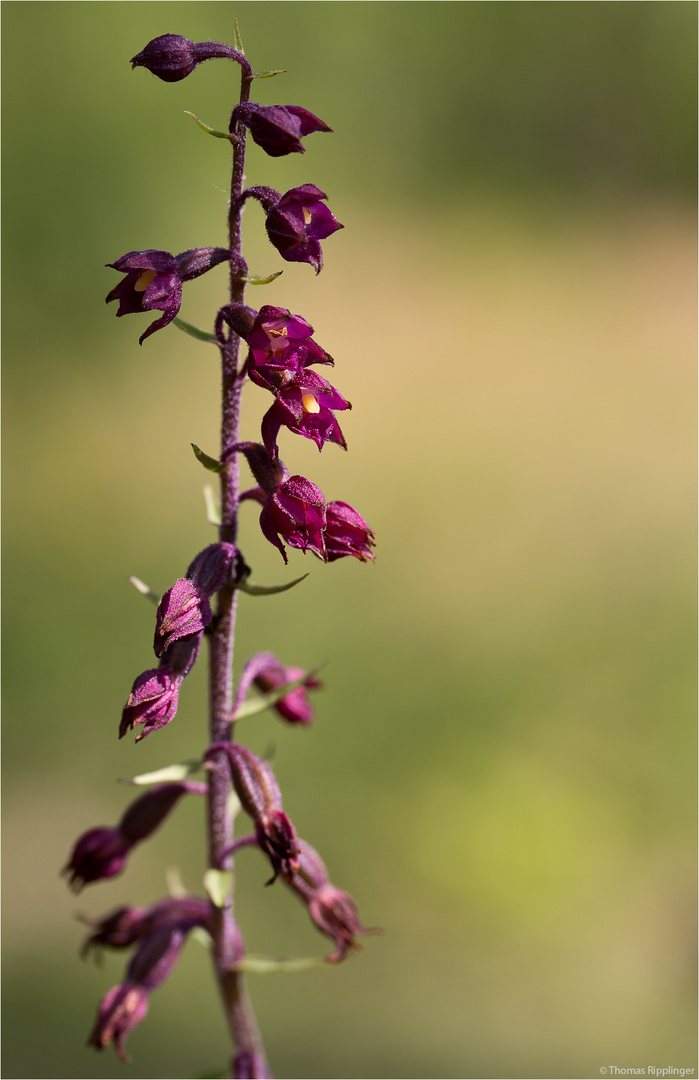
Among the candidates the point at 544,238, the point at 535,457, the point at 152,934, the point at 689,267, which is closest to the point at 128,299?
the point at 152,934

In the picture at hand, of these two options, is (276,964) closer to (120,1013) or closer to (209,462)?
(120,1013)

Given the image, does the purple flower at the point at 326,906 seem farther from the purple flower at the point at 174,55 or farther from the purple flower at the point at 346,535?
the purple flower at the point at 174,55

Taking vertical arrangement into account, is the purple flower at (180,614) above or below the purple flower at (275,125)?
below

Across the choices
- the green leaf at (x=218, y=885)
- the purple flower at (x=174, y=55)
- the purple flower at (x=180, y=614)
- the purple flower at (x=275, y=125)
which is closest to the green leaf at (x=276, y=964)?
the green leaf at (x=218, y=885)

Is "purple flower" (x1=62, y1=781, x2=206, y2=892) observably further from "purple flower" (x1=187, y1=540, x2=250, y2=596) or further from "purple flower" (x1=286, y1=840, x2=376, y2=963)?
"purple flower" (x1=187, y1=540, x2=250, y2=596)

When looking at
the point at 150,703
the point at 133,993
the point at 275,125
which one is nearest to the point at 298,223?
the point at 275,125

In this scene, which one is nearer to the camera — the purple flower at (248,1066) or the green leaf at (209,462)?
the green leaf at (209,462)
